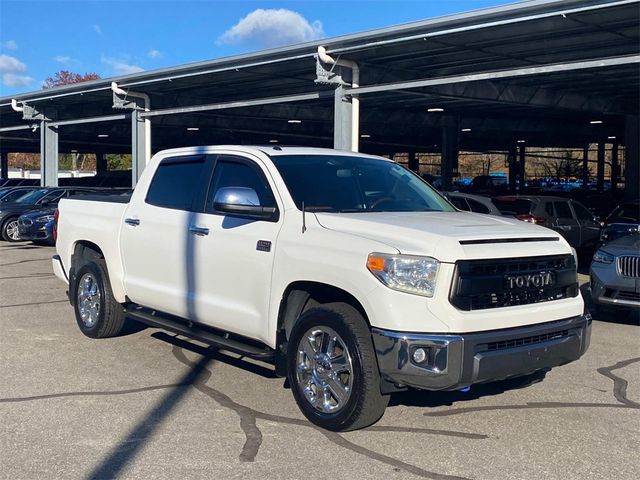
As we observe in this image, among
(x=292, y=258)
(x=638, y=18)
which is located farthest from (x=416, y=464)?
(x=638, y=18)

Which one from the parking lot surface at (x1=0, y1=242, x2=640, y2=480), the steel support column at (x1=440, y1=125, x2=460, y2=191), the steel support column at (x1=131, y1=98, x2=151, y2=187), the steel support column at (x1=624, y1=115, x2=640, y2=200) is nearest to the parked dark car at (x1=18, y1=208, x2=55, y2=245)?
the steel support column at (x1=131, y1=98, x2=151, y2=187)

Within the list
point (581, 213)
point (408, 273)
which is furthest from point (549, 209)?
point (408, 273)

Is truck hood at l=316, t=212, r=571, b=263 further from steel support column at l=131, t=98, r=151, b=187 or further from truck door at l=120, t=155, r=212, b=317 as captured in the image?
steel support column at l=131, t=98, r=151, b=187

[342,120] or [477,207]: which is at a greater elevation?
[342,120]

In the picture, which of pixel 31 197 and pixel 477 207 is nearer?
pixel 477 207

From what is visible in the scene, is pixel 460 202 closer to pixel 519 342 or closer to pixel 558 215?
pixel 558 215

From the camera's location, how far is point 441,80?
45.4 ft

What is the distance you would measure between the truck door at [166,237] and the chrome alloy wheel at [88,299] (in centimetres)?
75

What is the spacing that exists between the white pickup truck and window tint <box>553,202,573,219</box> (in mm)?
10167

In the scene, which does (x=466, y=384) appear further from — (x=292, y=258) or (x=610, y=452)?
(x=292, y=258)

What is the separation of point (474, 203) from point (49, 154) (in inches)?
698

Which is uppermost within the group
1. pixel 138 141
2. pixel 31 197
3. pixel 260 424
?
pixel 138 141

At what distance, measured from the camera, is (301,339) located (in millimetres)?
5297

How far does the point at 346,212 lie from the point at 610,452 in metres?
2.53
